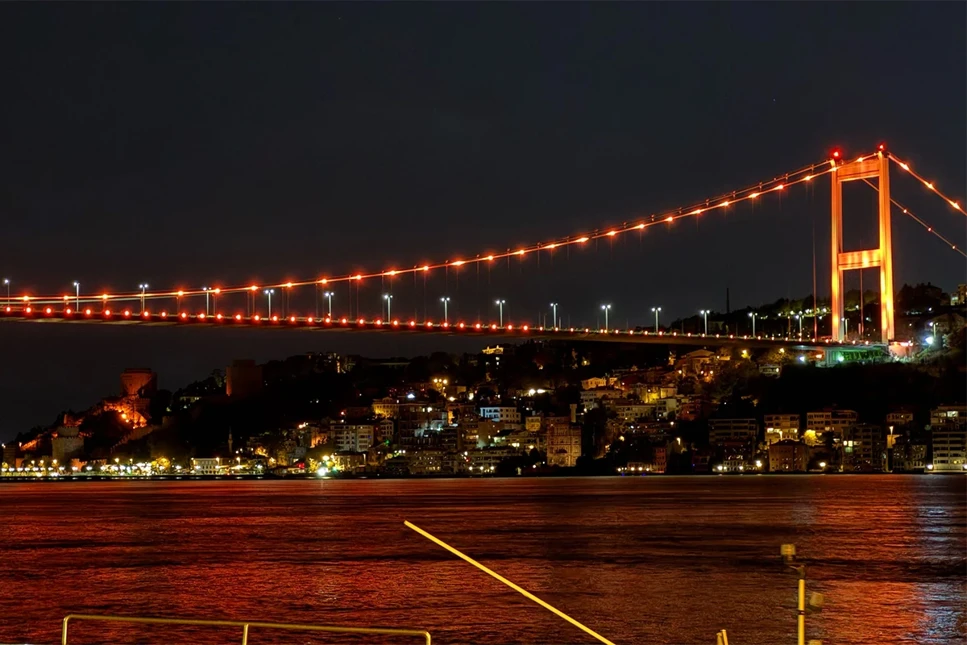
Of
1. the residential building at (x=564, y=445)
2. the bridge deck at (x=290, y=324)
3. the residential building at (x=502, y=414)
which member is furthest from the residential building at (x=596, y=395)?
the bridge deck at (x=290, y=324)

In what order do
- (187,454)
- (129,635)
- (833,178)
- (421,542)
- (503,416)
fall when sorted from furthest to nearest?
(187,454) → (503,416) → (833,178) → (421,542) → (129,635)

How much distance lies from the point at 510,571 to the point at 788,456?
64.4 m

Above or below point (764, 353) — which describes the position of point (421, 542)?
below

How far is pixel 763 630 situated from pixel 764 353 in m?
79.0

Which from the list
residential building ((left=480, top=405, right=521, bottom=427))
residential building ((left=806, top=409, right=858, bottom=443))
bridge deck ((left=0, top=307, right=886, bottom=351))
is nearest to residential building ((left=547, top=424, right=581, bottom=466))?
residential building ((left=480, top=405, right=521, bottom=427))

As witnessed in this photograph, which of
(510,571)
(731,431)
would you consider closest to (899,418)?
(731,431)

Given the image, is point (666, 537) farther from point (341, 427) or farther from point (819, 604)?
point (341, 427)

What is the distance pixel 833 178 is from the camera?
5972cm

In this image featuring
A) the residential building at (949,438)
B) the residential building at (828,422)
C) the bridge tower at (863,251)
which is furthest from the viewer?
the residential building at (828,422)

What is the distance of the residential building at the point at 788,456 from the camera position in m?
84.3

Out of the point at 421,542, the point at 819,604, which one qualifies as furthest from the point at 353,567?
the point at 819,604

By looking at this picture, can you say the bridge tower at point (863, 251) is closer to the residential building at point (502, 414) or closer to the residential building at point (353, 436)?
the residential building at point (502, 414)

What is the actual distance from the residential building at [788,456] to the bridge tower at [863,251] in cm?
2480

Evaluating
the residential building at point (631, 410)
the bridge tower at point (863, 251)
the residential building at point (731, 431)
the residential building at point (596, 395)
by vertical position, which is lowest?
the residential building at point (731, 431)
